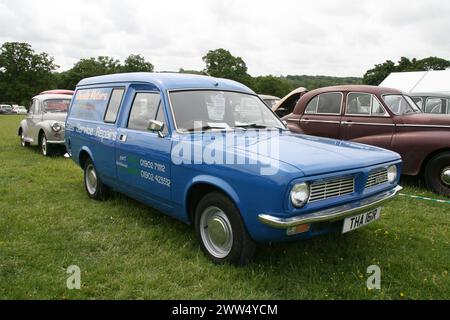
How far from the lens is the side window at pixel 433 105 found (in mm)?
9578

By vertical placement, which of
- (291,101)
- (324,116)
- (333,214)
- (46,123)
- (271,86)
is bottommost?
(333,214)

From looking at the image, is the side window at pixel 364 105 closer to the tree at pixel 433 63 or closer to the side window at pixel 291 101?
the side window at pixel 291 101

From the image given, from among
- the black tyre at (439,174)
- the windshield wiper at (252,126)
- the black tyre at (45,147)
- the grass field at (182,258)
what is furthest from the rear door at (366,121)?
the black tyre at (45,147)

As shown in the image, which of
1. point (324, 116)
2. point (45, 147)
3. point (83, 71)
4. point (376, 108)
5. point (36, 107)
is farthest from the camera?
point (83, 71)

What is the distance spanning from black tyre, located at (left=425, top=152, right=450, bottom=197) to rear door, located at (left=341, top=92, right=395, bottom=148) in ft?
2.50

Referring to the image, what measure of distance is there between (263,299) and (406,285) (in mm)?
1325

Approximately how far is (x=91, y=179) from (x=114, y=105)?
1.50m

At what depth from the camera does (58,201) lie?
18.8 feet

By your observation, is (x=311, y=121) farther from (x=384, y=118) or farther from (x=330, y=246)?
(x=330, y=246)

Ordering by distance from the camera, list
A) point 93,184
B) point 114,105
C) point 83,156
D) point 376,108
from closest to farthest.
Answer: point 114,105 < point 93,184 < point 83,156 < point 376,108

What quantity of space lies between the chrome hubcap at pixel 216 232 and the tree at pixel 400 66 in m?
56.0

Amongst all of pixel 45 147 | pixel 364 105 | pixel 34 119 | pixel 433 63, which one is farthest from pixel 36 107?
pixel 433 63

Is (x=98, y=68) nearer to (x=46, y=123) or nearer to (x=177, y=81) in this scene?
(x=46, y=123)

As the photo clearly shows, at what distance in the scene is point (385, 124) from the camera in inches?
267
